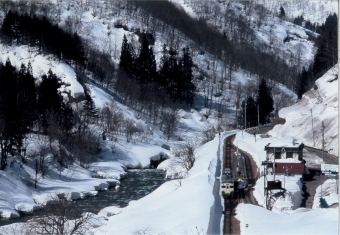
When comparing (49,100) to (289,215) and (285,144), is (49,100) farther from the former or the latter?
(289,215)

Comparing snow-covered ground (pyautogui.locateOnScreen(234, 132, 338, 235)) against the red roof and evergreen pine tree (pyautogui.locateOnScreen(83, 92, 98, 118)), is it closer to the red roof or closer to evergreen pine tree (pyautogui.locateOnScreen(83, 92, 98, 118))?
the red roof

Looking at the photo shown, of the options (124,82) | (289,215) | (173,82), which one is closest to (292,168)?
(289,215)

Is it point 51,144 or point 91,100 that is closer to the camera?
point 51,144

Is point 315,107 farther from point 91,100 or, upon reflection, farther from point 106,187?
point 91,100

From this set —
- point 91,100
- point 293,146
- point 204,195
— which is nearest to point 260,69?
point 91,100

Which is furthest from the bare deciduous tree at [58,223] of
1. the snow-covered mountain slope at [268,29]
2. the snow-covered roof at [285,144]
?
the snow-covered mountain slope at [268,29]

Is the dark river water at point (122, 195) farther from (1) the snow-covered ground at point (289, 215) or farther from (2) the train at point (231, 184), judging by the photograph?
(1) the snow-covered ground at point (289, 215)
